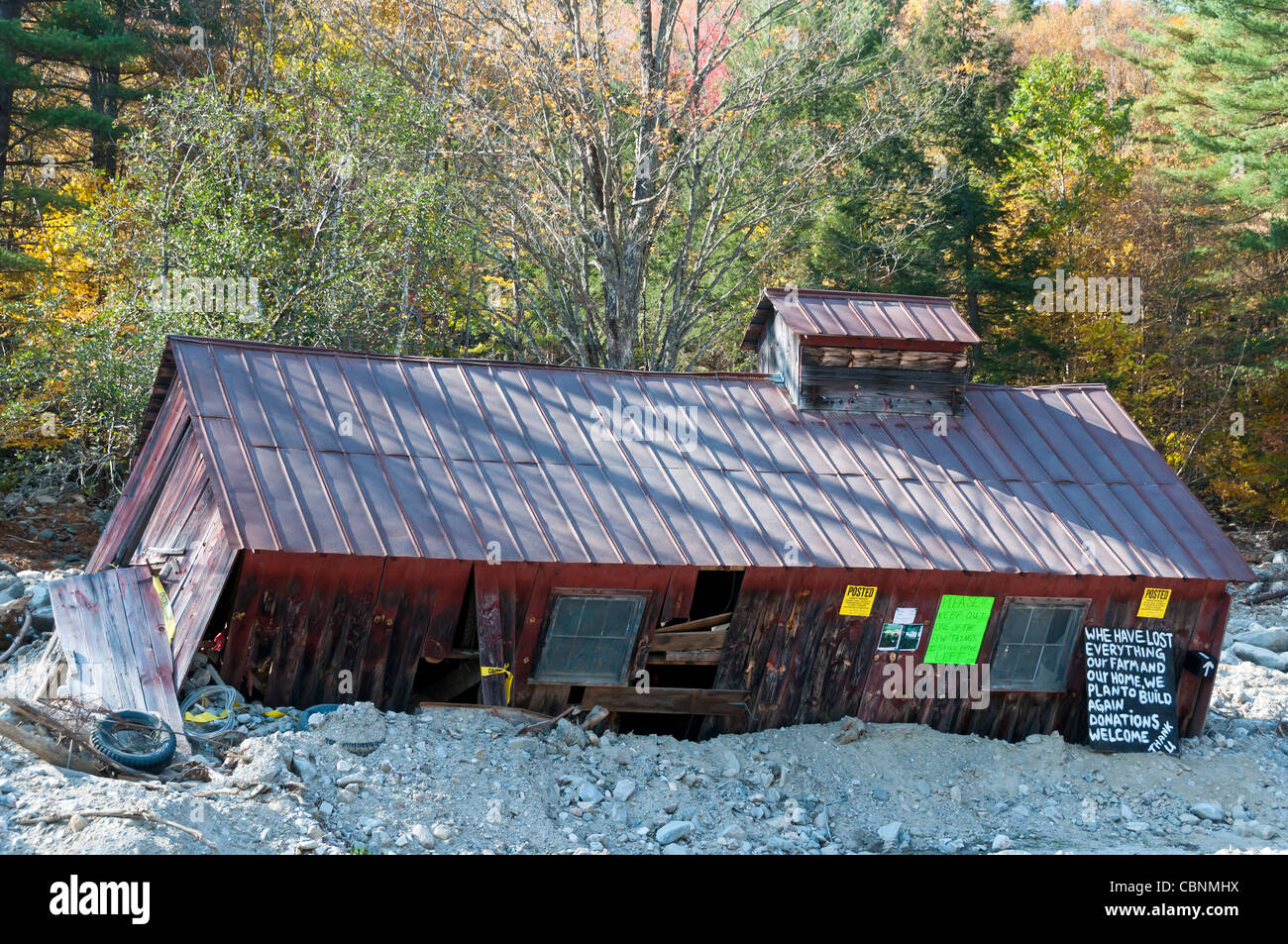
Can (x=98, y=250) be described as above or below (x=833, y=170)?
below

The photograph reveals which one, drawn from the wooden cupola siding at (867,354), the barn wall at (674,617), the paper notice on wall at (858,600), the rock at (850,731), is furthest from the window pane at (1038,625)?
the wooden cupola siding at (867,354)

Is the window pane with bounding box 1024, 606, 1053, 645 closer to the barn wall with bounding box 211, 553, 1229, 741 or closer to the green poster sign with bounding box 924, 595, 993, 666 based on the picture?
the barn wall with bounding box 211, 553, 1229, 741

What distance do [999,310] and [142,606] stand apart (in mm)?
23370

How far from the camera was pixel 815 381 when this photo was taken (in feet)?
49.6

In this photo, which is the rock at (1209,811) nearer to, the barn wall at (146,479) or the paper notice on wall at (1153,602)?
the paper notice on wall at (1153,602)

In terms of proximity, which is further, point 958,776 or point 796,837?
point 958,776

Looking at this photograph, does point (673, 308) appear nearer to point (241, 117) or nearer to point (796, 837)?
point (241, 117)

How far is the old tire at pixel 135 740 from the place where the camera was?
378 inches

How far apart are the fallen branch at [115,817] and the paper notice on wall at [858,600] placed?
7.14 meters

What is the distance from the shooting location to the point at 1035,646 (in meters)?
13.9

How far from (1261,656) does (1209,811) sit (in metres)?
7.74

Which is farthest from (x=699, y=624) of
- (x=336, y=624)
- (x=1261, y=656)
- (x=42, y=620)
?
(x=1261, y=656)
